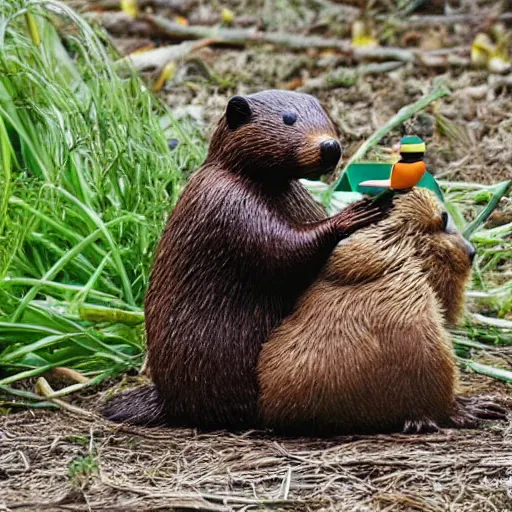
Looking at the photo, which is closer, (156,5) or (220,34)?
(220,34)

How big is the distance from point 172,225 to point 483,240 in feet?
6.28

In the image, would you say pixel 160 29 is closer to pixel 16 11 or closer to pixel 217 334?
pixel 16 11

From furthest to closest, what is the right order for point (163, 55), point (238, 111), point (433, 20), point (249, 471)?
point (433, 20) < point (163, 55) < point (238, 111) < point (249, 471)

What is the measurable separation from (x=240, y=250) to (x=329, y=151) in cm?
46

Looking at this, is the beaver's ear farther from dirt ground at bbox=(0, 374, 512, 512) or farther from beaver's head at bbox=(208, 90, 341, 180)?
dirt ground at bbox=(0, 374, 512, 512)

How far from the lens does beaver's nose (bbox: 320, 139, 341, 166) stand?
3432 millimetres

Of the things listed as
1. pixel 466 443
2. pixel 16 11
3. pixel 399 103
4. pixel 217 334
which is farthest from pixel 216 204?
pixel 399 103

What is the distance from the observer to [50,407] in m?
4.10

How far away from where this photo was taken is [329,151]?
3430 millimetres

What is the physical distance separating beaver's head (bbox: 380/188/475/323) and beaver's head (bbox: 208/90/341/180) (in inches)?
11.7

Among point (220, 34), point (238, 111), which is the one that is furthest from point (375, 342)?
point (220, 34)

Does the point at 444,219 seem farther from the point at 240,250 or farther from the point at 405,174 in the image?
the point at 240,250

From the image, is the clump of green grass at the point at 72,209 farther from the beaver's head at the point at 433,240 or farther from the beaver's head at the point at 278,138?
the beaver's head at the point at 433,240

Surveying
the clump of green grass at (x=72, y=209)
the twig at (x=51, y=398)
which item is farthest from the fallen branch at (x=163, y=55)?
the twig at (x=51, y=398)
